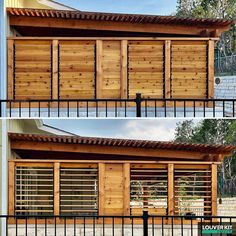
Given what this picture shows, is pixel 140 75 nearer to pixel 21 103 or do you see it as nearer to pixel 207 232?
pixel 21 103

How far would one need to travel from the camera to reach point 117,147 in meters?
12.2

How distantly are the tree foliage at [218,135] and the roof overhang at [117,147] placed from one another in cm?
1512

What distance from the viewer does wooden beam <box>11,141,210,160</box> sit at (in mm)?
12125

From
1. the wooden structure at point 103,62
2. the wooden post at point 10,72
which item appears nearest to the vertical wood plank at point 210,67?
the wooden structure at point 103,62

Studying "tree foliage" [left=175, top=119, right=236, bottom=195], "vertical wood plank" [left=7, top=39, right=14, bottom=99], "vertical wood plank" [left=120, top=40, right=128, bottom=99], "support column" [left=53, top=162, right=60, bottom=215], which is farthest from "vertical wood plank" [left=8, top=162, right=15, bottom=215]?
"tree foliage" [left=175, top=119, right=236, bottom=195]

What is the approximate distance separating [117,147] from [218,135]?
15.8 metres

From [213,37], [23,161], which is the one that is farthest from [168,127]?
[23,161]

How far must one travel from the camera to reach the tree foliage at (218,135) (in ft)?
90.3

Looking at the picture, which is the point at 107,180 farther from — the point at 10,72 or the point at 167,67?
the point at 10,72

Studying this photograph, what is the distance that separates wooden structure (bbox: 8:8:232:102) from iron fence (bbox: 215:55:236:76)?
9.16 m

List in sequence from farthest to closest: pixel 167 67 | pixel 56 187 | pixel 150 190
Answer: pixel 150 190 → pixel 167 67 → pixel 56 187

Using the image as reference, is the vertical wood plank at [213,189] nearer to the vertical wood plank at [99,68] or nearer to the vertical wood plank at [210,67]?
the vertical wood plank at [210,67]

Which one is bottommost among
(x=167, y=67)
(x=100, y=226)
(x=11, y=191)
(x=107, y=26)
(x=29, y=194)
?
(x=100, y=226)

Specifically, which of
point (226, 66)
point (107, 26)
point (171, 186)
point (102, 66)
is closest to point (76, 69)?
point (102, 66)
